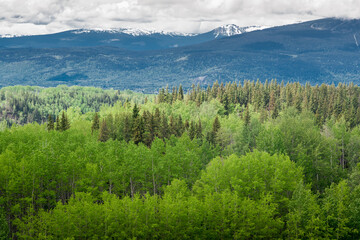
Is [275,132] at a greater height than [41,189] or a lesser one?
greater

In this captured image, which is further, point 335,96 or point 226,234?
point 335,96

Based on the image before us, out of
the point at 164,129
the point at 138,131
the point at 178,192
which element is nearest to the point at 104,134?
the point at 138,131

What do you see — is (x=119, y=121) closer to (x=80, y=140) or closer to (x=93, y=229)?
(x=80, y=140)

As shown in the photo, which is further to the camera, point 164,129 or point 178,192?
point 164,129

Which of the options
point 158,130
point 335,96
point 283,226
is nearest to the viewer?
point 283,226

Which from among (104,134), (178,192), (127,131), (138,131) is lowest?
(178,192)

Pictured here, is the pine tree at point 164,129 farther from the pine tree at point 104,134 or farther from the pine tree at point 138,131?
the pine tree at point 104,134

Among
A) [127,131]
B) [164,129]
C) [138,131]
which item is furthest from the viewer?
[164,129]

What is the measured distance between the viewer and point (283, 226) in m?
63.8

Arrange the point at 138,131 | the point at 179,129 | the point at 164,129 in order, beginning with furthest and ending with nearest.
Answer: the point at 179,129
the point at 164,129
the point at 138,131

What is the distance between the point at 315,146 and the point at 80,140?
183 feet

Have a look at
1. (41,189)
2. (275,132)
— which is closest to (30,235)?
(41,189)

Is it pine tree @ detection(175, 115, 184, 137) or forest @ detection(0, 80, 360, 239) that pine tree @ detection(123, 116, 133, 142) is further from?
pine tree @ detection(175, 115, 184, 137)

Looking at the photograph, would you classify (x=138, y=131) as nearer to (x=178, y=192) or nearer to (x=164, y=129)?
(x=164, y=129)
